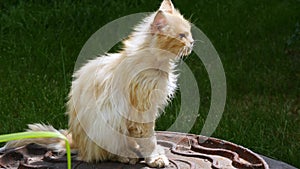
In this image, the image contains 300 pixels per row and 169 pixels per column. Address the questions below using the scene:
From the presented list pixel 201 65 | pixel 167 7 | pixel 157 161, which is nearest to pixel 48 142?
pixel 157 161

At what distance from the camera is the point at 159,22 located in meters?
2.26

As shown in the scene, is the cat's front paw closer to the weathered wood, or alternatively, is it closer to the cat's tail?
the weathered wood

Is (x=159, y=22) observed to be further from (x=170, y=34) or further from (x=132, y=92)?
(x=132, y=92)

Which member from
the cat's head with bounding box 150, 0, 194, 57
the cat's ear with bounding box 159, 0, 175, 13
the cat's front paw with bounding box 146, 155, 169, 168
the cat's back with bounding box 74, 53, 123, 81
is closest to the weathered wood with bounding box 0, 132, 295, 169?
the cat's front paw with bounding box 146, 155, 169, 168

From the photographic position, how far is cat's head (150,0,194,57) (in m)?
2.25

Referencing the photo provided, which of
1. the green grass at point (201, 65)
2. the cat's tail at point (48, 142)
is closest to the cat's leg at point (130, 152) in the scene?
the cat's tail at point (48, 142)

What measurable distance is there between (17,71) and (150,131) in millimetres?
2296

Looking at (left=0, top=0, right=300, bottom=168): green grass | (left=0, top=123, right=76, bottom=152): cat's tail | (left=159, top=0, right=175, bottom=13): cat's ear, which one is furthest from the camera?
(left=0, top=0, right=300, bottom=168): green grass

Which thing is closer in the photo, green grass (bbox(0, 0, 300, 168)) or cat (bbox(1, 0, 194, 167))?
cat (bbox(1, 0, 194, 167))

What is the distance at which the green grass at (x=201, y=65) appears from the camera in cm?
367

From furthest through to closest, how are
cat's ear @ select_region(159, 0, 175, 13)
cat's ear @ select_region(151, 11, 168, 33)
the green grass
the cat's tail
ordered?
the green grass, the cat's tail, cat's ear @ select_region(159, 0, 175, 13), cat's ear @ select_region(151, 11, 168, 33)

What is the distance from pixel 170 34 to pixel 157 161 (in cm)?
52

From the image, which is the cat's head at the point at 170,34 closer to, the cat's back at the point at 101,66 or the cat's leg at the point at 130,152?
the cat's back at the point at 101,66

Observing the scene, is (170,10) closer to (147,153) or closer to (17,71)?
(147,153)
